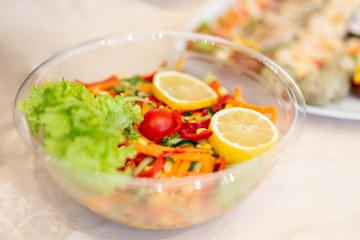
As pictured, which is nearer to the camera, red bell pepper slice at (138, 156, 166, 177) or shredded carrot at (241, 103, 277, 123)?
red bell pepper slice at (138, 156, 166, 177)

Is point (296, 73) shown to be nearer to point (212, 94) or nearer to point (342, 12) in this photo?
point (212, 94)

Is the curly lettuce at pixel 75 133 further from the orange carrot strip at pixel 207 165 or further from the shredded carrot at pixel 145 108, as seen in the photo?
the shredded carrot at pixel 145 108

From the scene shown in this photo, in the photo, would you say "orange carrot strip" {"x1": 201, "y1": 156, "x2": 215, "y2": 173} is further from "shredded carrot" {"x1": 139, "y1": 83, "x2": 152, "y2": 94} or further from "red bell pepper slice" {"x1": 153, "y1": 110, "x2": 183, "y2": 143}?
"shredded carrot" {"x1": 139, "y1": 83, "x2": 152, "y2": 94}

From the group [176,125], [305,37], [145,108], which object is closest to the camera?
[176,125]

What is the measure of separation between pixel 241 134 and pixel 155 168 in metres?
0.43

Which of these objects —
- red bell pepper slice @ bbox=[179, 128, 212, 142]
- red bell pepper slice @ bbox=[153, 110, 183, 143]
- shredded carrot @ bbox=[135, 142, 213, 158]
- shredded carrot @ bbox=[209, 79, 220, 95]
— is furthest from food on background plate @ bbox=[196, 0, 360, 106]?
shredded carrot @ bbox=[135, 142, 213, 158]

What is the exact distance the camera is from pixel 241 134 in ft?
5.54

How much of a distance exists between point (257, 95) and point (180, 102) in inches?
20.2

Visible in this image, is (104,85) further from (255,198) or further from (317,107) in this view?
(317,107)

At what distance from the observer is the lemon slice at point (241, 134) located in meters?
1.61

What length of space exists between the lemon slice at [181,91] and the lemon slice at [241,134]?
274 mm

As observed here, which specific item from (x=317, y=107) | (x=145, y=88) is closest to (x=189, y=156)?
(x=145, y=88)

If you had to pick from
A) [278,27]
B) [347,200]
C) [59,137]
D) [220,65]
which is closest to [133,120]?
[59,137]

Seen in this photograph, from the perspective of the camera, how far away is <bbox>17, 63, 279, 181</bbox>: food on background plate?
1.35 metres
